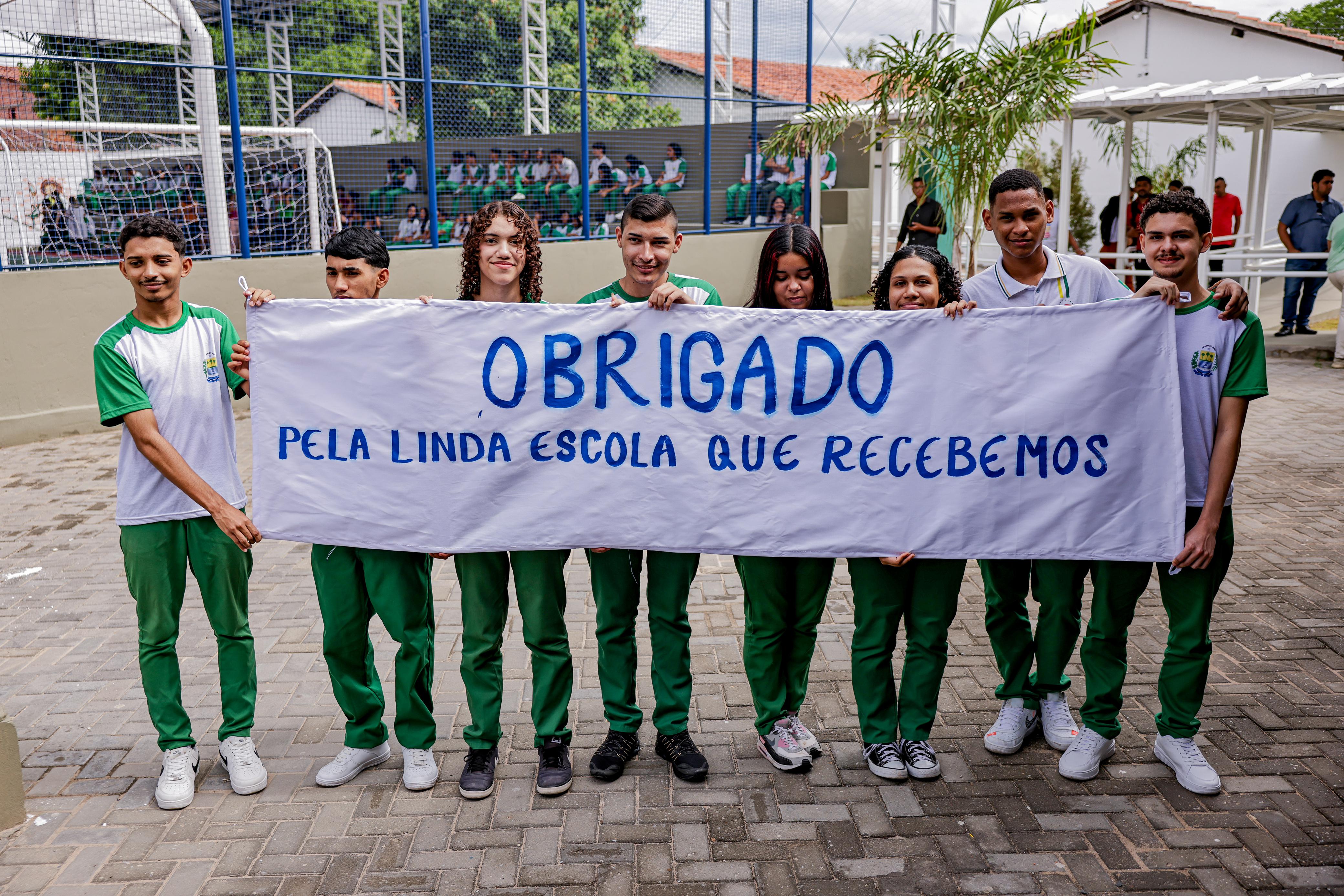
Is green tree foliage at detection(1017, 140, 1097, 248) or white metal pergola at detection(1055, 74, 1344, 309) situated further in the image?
green tree foliage at detection(1017, 140, 1097, 248)

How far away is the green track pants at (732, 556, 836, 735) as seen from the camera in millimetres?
3766

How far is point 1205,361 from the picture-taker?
140 inches

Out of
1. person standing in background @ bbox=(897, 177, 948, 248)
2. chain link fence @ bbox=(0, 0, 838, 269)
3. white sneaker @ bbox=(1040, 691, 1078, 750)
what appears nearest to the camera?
white sneaker @ bbox=(1040, 691, 1078, 750)

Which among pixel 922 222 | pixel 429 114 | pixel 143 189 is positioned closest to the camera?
pixel 143 189

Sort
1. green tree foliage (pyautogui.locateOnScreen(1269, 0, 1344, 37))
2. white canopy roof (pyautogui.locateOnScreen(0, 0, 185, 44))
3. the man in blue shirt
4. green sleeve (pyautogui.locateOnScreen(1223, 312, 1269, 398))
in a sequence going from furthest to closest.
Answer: green tree foliage (pyautogui.locateOnScreen(1269, 0, 1344, 37)) < the man in blue shirt < white canopy roof (pyautogui.locateOnScreen(0, 0, 185, 44)) < green sleeve (pyautogui.locateOnScreen(1223, 312, 1269, 398))

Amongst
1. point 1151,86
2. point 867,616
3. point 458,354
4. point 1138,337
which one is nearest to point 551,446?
point 458,354

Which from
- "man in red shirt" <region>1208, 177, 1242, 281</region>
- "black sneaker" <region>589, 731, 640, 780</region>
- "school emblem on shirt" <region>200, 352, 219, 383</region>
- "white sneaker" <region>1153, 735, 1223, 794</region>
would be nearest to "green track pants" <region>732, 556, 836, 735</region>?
"black sneaker" <region>589, 731, 640, 780</region>

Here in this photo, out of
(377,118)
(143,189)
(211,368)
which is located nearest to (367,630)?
(211,368)

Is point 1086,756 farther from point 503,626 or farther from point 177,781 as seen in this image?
point 177,781

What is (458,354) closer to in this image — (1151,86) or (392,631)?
(392,631)

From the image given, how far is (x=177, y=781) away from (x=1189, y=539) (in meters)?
3.45

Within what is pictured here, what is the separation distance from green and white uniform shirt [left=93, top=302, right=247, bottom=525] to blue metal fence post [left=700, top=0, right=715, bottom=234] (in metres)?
11.1

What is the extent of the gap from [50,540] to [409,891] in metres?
4.78

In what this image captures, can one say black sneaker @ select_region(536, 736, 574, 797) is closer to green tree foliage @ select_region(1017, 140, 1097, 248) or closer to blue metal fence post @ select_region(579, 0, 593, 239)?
blue metal fence post @ select_region(579, 0, 593, 239)
